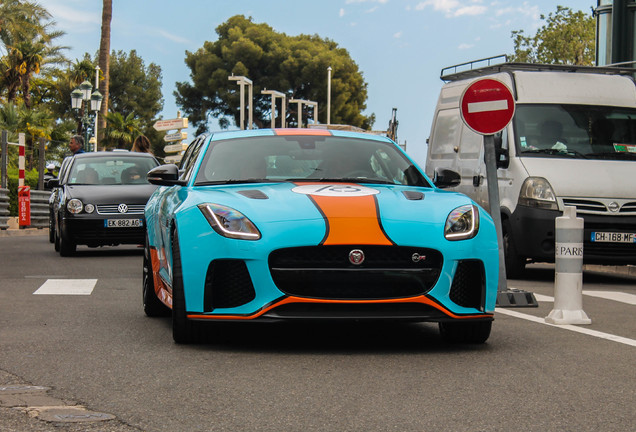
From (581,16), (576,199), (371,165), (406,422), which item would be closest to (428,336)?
(371,165)

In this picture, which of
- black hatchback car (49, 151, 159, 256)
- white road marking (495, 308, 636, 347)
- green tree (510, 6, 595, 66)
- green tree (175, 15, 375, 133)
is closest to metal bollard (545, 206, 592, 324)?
white road marking (495, 308, 636, 347)

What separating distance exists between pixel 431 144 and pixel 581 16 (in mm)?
45292

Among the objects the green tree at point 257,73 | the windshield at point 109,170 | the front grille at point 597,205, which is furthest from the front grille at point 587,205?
the green tree at point 257,73

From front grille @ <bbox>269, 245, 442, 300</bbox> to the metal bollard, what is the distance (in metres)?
2.34

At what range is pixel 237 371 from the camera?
5863mm

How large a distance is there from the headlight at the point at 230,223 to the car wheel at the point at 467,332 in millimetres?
1421

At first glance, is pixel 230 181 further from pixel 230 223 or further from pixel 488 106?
pixel 488 106

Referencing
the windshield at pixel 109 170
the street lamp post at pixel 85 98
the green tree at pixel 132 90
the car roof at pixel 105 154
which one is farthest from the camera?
the green tree at pixel 132 90

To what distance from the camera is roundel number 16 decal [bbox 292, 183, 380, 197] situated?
22.1 ft

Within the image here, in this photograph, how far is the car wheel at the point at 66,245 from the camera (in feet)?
54.2

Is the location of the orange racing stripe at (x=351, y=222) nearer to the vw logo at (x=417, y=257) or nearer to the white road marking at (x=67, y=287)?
the vw logo at (x=417, y=257)

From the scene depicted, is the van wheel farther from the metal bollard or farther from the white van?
the metal bollard

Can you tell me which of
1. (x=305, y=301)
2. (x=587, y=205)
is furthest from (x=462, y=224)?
(x=587, y=205)

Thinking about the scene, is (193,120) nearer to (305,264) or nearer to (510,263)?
(510,263)
